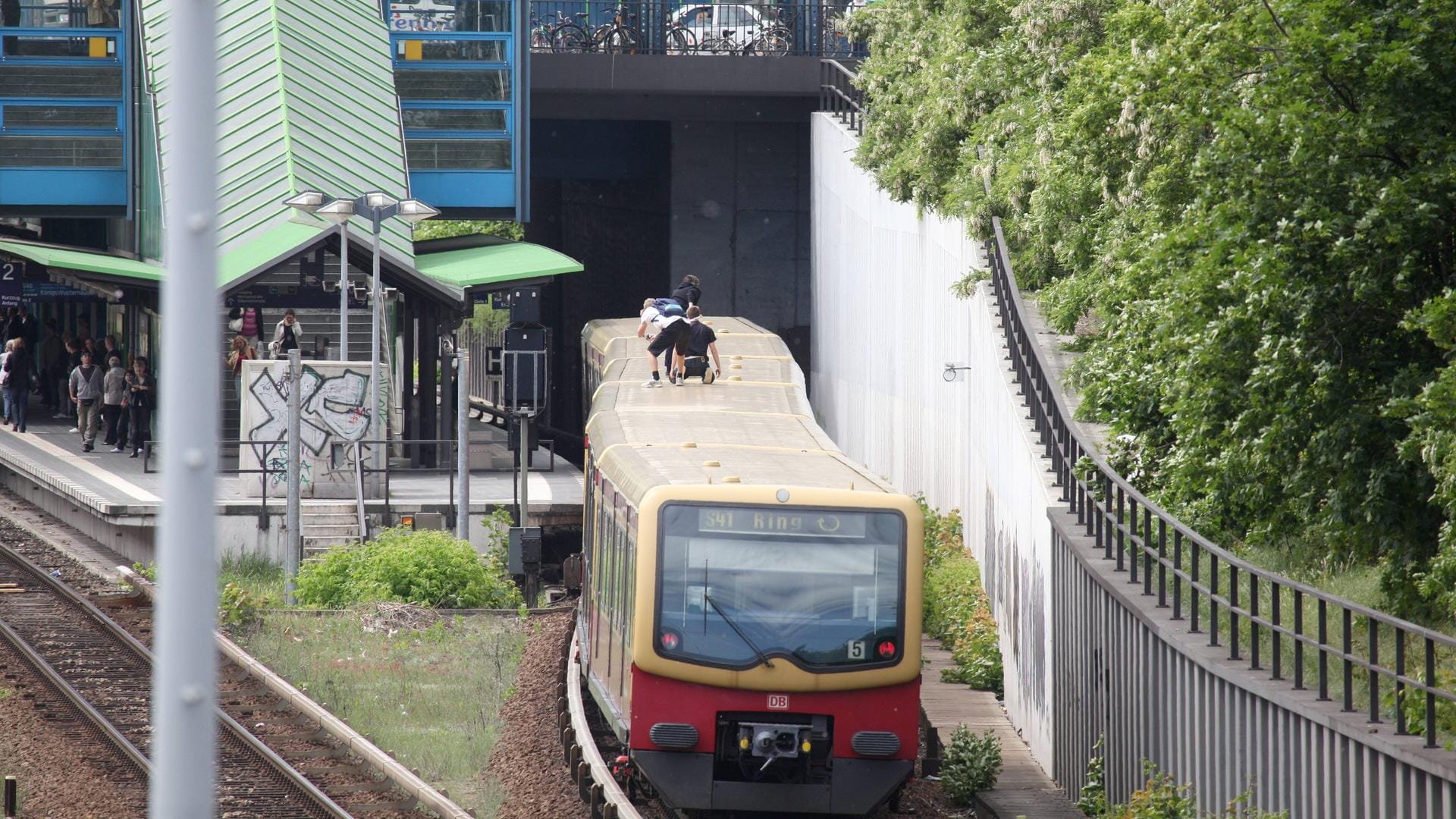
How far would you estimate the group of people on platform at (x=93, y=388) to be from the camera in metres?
31.2

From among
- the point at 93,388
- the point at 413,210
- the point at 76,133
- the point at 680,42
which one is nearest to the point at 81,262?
the point at 93,388

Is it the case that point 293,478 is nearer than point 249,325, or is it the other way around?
point 293,478

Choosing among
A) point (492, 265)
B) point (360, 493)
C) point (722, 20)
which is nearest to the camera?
point (360, 493)

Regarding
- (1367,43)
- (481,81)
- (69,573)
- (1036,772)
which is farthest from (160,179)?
(1367,43)

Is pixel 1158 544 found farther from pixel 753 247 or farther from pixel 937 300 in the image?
pixel 753 247

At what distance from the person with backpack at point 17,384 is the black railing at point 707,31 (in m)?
10.9

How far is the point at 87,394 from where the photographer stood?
32062 mm

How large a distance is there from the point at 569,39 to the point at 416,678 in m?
A: 20.4

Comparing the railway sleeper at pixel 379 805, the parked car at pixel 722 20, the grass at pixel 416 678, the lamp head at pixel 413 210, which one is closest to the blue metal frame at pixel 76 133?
the parked car at pixel 722 20

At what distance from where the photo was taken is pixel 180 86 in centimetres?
439

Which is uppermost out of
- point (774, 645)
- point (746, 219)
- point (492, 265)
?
point (746, 219)

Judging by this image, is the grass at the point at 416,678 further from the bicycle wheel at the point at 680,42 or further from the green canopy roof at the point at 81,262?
the bicycle wheel at the point at 680,42

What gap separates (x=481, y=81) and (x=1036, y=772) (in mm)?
23272

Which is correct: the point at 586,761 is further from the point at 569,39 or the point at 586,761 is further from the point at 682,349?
the point at 569,39
